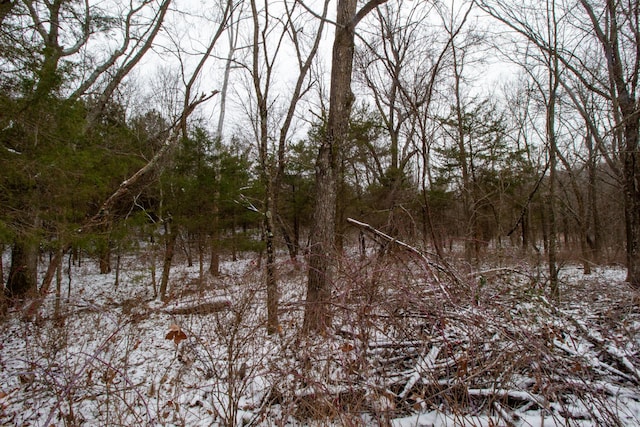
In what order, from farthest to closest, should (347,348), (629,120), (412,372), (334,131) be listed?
(629,120) < (334,131) < (347,348) < (412,372)

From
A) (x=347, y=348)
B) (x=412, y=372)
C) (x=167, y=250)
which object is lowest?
(x=412, y=372)

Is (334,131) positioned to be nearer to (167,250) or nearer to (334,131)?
(334,131)

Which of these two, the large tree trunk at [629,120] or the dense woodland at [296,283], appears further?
the large tree trunk at [629,120]

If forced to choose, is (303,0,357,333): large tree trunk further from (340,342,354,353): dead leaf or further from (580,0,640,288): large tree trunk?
(580,0,640,288): large tree trunk

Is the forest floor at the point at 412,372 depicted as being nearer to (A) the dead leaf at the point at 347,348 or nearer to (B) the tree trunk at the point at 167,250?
(A) the dead leaf at the point at 347,348

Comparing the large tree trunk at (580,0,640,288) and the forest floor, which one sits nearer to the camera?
the forest floor

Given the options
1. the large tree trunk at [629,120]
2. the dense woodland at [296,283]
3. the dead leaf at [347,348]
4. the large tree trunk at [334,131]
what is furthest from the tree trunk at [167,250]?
the large tree trunk at [629,120]

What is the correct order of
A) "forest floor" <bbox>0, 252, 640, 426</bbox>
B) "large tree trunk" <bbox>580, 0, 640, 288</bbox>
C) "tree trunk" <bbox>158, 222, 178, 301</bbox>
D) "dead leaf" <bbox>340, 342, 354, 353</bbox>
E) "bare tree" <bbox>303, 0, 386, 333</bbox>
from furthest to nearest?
"tree trunk" <bbox>158, 222, 178, 301</bbox> < "large tree trunk" <bbox>580, 0, 640, 288</bbox> < "bare tree" <bbox>303, 0, 386, 333</bbox> < "dead leaf" <bbox>340, 342, 354, 353</bbox> < "forest floor" <bbox>0, 252, 640, 426</bbox>

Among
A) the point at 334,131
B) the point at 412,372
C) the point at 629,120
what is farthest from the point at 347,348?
the point at 629,120

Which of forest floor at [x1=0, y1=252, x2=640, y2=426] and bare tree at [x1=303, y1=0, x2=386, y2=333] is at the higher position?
bare tree at [x1=303, y1=0, x2=386, y2=333]

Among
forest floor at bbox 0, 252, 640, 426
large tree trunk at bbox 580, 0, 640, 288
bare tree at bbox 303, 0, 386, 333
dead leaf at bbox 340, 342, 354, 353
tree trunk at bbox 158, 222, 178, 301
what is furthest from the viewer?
tree trunk at bbox 158, 222, 178, 301

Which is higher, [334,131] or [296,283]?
[334,131]

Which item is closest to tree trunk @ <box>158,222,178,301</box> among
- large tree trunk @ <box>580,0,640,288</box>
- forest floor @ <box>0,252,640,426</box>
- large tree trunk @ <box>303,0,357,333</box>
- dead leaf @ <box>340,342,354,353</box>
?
forest floor @ <box>0,252,640,426</box>

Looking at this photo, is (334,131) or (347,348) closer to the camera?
(347,348)
